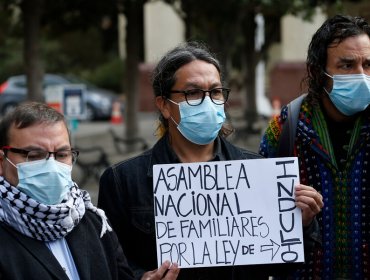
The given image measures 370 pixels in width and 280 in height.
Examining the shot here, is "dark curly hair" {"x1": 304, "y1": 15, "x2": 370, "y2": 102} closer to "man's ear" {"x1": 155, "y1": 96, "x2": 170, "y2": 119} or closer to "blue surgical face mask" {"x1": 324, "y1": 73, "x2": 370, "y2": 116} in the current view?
"blue surgical face mask" {"x1": 324, "y1": 73, "x2": 370, "y2": 116}

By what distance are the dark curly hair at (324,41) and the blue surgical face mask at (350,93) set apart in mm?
102

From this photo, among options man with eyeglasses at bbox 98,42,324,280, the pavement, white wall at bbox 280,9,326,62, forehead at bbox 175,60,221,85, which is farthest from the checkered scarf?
white wall at bbox 280,9,326,62

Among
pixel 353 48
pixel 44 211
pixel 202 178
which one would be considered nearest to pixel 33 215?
pixel 44 211

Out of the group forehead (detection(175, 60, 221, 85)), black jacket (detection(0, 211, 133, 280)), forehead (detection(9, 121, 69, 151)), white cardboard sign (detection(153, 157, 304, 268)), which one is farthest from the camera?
forehead (detection(175, 60, 221, 85))

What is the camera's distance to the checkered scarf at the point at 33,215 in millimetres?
2664

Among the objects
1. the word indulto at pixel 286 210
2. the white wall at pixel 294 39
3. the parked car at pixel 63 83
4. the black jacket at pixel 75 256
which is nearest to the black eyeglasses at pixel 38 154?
the black jacket at pixel 75 256

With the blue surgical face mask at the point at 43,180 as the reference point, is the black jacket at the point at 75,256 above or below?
below

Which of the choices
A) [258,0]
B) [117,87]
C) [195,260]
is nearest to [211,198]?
[195,260]

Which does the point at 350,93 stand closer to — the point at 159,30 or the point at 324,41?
the point at 324,41

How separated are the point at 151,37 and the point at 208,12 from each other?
639 inches

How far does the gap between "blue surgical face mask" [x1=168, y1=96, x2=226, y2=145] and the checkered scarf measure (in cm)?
63

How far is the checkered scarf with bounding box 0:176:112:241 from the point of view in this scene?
2.66m

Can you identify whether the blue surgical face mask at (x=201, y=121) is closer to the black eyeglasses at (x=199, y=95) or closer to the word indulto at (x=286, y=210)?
the black eyeglasses at (x=199, y=95)

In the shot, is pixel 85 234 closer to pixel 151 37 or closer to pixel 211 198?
pixel 211 198
